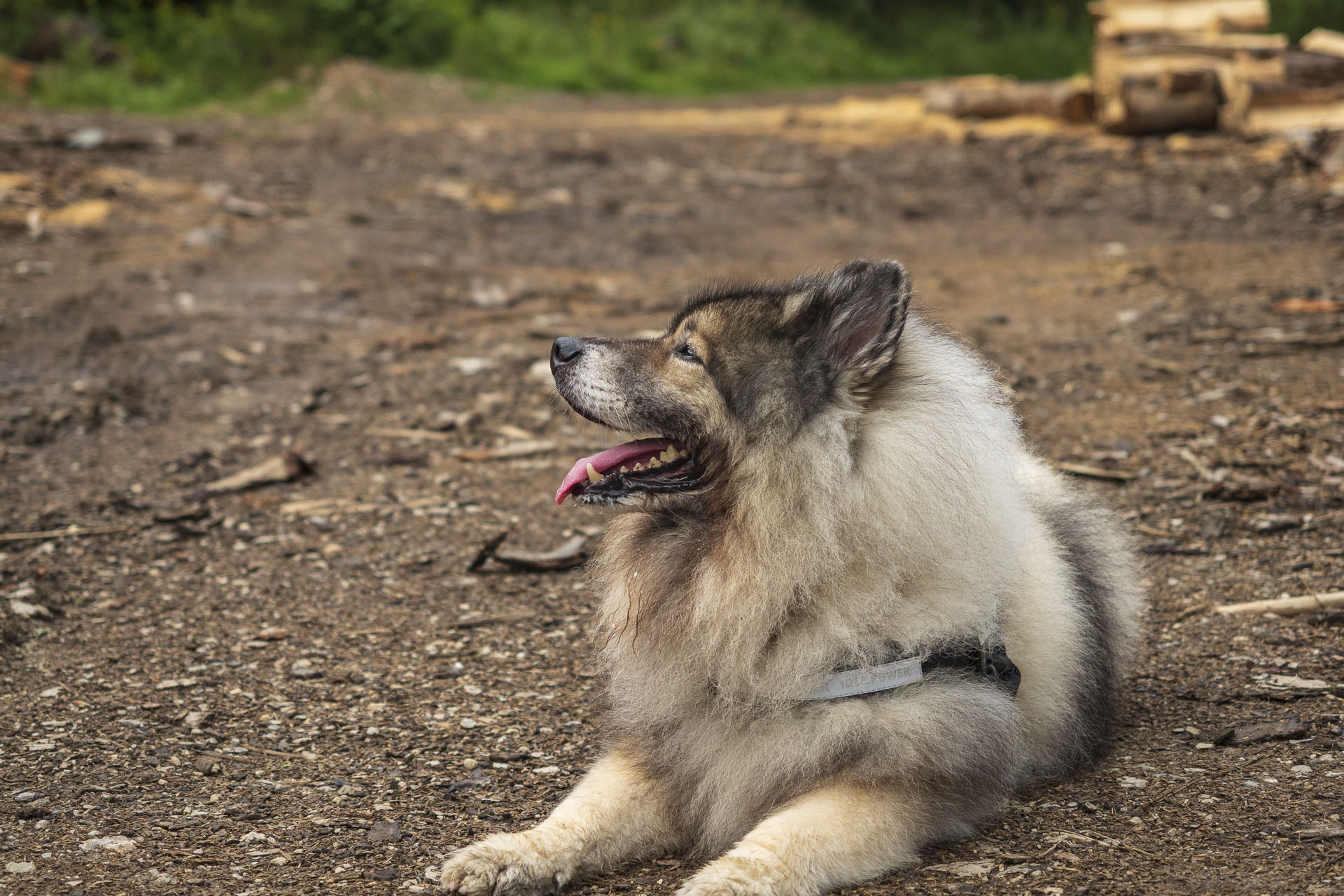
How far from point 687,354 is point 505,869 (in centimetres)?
137

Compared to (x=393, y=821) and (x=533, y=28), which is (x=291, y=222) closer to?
(x=393, y=821)

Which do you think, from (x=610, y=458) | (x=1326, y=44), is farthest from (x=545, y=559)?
(x=1326, y=44)

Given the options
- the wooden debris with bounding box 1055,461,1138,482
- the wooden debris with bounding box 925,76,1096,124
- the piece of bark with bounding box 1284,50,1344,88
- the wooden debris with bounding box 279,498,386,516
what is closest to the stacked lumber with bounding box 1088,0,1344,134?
the piece of bark with bounding box 1284,50,1344,88

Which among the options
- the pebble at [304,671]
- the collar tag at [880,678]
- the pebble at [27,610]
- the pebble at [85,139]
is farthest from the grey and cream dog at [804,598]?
the pebble at [85,139]

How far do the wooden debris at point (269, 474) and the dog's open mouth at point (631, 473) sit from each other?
9.77 feet

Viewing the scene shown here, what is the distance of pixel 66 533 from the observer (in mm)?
5105

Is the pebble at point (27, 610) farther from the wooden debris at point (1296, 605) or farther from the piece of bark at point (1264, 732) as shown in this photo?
the wooden debris at point (1296, 605)

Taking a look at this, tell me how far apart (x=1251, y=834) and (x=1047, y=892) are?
58cm

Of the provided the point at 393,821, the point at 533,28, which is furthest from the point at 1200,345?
the point at 533,28

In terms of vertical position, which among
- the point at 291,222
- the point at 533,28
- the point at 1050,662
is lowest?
the point at 1050,662

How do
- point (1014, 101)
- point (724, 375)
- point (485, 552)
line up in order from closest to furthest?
point (724, 375) → point (485, 552) → point (1014, 101)

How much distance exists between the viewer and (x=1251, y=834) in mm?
2875

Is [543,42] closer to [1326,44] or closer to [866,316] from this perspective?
[1326,44]

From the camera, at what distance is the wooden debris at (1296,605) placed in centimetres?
416
